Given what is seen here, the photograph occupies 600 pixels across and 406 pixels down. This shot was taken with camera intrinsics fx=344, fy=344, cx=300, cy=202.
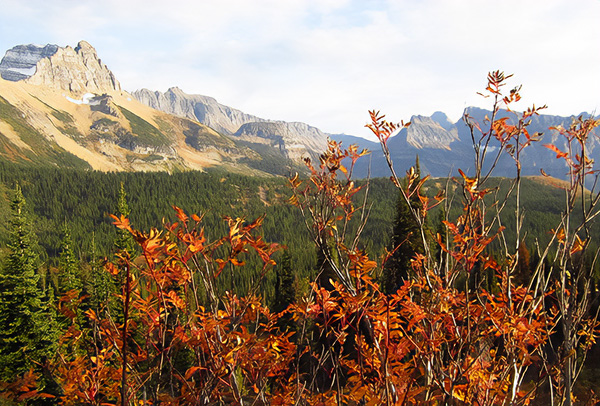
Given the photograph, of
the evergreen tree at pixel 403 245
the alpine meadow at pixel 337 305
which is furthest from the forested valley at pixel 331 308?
the evergreen tree at pixel 403 245

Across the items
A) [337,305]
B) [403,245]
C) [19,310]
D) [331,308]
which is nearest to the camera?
[331,308]

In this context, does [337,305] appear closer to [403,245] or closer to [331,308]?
[331,308]

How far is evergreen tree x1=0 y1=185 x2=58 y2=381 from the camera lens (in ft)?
59.4

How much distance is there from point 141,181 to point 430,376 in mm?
172577

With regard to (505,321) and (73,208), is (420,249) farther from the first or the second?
(73,208)

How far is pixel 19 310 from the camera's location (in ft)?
59.9

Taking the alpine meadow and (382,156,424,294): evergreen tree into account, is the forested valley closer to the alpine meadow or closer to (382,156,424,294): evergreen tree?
the alpine meadow

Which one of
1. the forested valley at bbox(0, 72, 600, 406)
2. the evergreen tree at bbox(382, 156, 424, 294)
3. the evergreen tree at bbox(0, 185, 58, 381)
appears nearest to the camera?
the forested valley at bbox(0, 72, 600, 406)

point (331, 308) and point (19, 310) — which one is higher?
point (331, 308)

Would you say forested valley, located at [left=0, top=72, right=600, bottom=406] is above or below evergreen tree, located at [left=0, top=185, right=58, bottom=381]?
above

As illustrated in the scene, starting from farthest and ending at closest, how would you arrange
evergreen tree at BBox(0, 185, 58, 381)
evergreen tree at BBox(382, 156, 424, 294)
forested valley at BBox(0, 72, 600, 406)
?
evergreen tree at BBox(382, 156, 424, 294) < evergreen tree at BBox(0, 185, 58, 381) < forested valley at BBox(0, 72, 600, 406)

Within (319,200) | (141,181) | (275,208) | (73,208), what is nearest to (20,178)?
(73,208)

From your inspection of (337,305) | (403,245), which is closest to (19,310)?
(337,305)

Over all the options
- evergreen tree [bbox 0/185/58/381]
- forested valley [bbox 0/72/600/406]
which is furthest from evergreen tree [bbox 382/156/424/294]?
evergreen tree [bbox 0/185/58/381]
